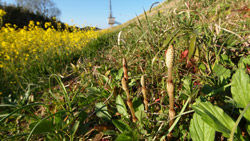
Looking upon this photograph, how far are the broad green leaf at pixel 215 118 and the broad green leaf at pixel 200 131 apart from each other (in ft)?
0.15

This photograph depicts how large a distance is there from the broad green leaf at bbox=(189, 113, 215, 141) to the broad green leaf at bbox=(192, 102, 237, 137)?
0.05m

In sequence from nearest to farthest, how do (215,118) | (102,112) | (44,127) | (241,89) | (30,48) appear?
(215,118) < (241,89) < (44,127) < (102,112) < (30,48)

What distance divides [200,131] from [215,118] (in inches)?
3.8

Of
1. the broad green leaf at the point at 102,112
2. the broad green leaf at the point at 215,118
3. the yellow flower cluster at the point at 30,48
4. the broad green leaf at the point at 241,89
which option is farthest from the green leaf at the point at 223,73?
the yellow flower cluster at the point at 30,48

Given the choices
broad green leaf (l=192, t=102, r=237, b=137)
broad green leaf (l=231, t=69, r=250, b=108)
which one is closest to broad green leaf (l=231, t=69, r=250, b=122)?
broad green leaf (l=231, t=69, r=250, b=108)

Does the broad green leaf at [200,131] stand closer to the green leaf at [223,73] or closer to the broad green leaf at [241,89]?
the broad green leaf at [241,89]

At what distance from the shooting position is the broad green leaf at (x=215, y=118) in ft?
1.96

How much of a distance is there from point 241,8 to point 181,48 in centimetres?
175

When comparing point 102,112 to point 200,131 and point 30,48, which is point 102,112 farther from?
point 30,48

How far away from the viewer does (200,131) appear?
668mm

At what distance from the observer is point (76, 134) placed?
38.2 inches

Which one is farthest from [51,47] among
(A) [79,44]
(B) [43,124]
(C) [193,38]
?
(C) [193,38]

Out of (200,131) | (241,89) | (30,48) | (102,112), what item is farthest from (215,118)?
(30,48)

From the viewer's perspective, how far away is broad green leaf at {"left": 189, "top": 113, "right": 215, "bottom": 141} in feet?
2.11
